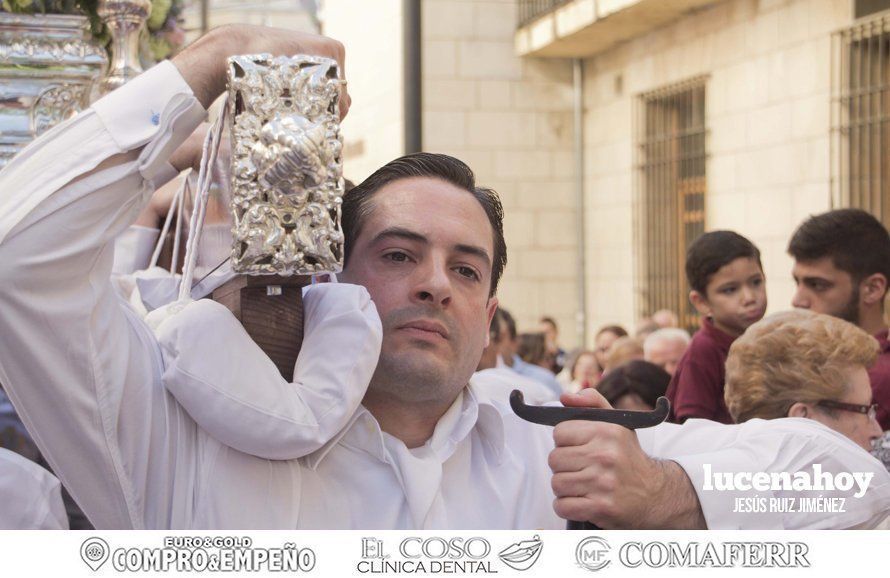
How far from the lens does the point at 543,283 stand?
13.9 meters

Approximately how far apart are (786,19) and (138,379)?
27.7 ft

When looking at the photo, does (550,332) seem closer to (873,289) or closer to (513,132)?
(513,132)

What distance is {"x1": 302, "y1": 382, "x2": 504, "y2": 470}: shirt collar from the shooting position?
220cm

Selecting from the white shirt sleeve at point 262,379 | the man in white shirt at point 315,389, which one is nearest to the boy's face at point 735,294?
the man in white shirt at point 315,389

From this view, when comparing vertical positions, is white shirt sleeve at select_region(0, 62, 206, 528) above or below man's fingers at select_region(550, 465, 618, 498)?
above

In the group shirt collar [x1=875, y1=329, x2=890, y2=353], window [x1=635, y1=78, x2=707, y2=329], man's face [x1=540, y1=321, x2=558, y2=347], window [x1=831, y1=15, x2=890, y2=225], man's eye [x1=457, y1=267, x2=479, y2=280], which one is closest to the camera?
man's eye [x1=457, y1=267, x2=479, y2=280]

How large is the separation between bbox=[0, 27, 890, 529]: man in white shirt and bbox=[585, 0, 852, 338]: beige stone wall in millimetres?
7094

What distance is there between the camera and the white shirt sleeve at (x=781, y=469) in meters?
2.13

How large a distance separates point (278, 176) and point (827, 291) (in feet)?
8.52

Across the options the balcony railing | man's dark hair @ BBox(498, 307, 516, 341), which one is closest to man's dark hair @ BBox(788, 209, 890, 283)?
man's dark hair @ BBox(498, 307, 516, 341)

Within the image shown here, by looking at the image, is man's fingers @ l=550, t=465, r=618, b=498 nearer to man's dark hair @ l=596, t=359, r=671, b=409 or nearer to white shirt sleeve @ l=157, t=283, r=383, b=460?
white shirt sleeve @ l=157, t=283, r=383, b=460

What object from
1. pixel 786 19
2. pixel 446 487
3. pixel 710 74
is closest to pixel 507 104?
pixel 710 74

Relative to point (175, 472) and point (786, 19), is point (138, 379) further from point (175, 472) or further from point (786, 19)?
point (786, 19)

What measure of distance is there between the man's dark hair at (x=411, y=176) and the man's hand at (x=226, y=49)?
0.48m
